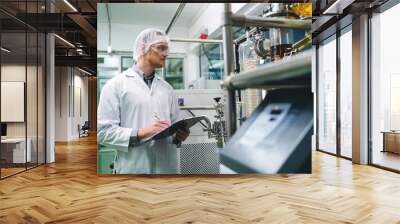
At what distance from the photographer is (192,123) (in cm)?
459

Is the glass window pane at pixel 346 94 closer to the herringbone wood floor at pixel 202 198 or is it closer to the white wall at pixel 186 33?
the herringbone wood floor at pixel 202 198

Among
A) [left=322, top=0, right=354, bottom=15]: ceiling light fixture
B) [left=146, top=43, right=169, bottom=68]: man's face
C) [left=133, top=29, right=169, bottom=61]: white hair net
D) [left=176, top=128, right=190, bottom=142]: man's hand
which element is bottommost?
[left=176, top=128, right=190, bottom=142]: man's hand

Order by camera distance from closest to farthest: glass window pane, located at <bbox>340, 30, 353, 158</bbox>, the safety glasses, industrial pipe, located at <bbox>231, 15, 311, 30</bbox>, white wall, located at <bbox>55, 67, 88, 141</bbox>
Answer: industrial pipe, located at <bbox>231, 15, 311, 30</bbox>
the safety glasses
glass window pane, located at <bbox>340, 30, 353, 158</bbox>
white wall, located at <bbox>55, 67, 88, 141</bbox>

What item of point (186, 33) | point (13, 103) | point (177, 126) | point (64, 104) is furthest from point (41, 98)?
point (64, 104)

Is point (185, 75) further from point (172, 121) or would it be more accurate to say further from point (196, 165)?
point (196, 165)

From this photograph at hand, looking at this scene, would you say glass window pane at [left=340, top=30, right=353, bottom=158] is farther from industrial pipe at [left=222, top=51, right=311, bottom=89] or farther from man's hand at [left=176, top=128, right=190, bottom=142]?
man's hand at [left=176, top=128, right=190, bottom=142]

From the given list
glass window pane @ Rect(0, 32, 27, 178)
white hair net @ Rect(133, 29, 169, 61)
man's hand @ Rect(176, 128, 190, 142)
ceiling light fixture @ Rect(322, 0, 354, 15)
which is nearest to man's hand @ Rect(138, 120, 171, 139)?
man's hand @ Rect(176, 128, 190, 142)

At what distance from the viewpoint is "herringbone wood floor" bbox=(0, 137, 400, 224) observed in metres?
3.46

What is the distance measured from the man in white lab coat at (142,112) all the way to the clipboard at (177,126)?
5 centimetres

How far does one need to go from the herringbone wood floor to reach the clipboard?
2.21 ft

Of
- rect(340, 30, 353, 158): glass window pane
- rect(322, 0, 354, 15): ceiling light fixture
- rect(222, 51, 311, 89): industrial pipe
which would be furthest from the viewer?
rect(340, 30, 353, 158): glass window pane

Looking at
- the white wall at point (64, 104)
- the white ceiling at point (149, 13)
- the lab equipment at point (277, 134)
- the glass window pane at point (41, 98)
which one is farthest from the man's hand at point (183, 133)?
the white wall at point (64, 104)

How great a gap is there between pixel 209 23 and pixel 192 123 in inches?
47.2

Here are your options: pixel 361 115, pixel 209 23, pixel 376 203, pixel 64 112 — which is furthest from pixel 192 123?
pixel 64 112
